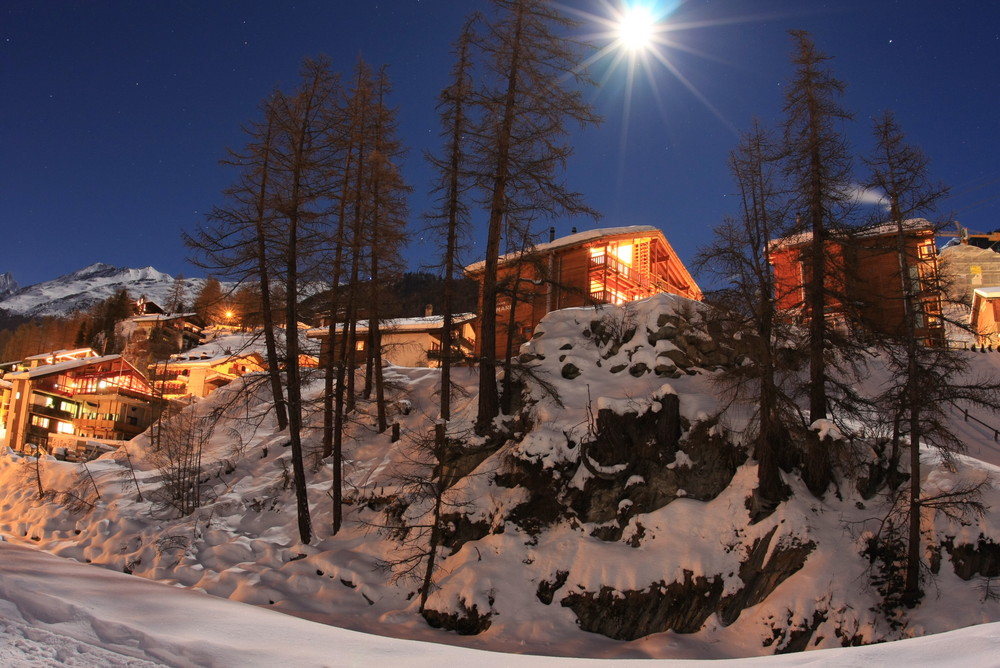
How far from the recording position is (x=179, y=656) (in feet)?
13.8

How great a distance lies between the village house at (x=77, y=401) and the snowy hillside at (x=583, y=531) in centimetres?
3334

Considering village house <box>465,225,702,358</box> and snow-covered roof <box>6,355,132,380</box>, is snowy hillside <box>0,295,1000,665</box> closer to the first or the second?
village house <box>465,225,702,358</box>

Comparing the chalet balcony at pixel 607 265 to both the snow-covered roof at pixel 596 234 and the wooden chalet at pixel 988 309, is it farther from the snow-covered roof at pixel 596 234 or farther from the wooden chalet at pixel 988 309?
the wooden chalet at pixel 988 309

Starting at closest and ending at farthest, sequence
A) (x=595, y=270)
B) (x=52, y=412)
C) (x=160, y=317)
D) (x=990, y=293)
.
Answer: (x=595, y=270), (x=990, y=293), (x=52, y=412), (x=160, y=317)

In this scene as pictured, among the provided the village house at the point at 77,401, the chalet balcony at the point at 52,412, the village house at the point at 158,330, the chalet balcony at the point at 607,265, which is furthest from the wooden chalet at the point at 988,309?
the village house at the point at 158,330

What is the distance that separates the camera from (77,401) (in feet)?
171

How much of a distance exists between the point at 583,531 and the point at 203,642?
36.4 ft

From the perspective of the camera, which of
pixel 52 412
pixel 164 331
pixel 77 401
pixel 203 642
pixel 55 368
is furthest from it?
pixel 164 331

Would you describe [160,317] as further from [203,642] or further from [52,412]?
[203,642]

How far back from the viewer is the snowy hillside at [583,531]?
11742 mm

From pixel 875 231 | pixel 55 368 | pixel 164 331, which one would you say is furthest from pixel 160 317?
pixel 875 231

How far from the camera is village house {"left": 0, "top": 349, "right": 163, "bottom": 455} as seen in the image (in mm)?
48000

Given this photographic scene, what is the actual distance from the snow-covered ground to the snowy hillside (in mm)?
7255

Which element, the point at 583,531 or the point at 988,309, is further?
the point at 988,309
